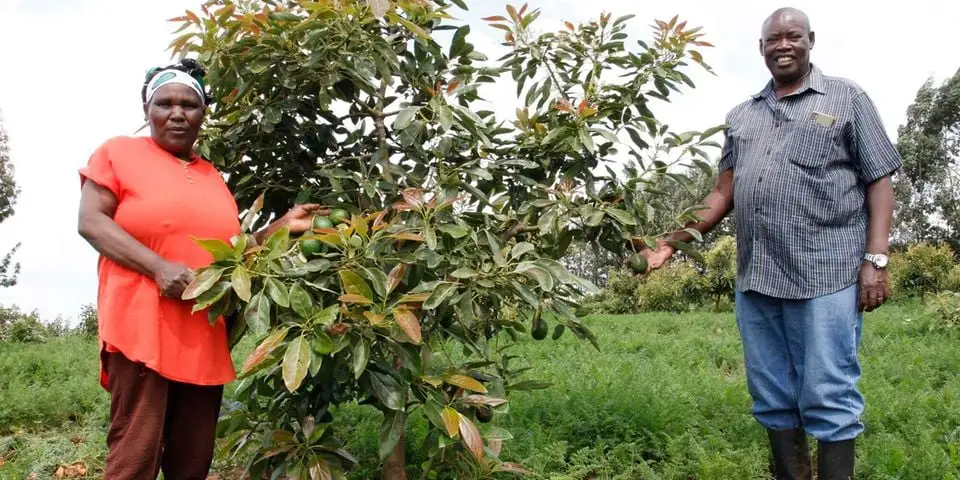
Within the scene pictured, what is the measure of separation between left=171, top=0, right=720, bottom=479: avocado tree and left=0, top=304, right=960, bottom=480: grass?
77 centimetres

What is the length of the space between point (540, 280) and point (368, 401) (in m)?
0.74

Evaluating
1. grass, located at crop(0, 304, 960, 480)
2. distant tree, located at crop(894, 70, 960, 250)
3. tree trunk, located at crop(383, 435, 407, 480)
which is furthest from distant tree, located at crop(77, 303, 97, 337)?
distant tree, located at crop(894, 70, 960, 250)

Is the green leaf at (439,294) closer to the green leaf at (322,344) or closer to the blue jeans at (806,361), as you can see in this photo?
the green leaf at (322,344)

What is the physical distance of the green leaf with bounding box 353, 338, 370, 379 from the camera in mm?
1955

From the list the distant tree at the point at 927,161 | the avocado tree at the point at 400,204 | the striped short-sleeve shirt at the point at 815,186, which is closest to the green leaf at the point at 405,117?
the avocado tree at the point at 400,204

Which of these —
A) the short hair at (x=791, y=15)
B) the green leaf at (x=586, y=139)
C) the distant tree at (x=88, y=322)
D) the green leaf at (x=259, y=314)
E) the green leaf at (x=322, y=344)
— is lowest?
the distant tree at (x=88, y=322)

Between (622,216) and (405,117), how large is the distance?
753 millimetres

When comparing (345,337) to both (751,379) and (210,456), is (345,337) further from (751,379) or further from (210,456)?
(751,379)

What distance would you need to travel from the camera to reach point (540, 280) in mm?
2082

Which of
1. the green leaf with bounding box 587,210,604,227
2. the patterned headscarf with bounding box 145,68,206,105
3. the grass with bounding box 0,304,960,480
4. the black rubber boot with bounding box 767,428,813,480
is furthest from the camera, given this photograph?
the grass with bounding box 0,304,960,480

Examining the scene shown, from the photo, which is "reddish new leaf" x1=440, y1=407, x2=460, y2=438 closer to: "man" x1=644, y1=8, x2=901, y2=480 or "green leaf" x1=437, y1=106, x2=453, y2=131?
"green leaf" x1=437, y1=106, x2=453, y2=131

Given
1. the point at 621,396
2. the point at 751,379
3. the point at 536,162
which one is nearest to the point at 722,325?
the point at 621,396

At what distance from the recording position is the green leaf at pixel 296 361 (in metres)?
1.84

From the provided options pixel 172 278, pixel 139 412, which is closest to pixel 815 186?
pixel 172 278
